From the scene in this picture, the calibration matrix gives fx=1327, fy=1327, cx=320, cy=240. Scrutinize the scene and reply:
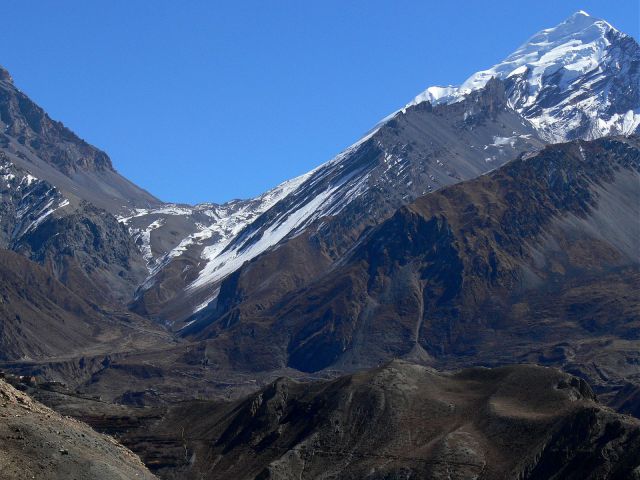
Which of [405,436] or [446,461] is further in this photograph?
[405,436]

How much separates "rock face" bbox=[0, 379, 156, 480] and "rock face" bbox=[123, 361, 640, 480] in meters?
55.0

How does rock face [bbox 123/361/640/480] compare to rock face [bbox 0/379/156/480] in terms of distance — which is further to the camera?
rock face [bbox 123/361/640/480]

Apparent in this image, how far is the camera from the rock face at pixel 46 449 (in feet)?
358

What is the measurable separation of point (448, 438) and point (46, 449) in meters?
74.8

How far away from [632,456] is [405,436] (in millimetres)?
44940

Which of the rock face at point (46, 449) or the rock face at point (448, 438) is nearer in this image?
the rock face at point (46, 449)

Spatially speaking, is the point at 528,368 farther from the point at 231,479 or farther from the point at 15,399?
the point at 15,399

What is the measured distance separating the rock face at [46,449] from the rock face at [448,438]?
2164 inches

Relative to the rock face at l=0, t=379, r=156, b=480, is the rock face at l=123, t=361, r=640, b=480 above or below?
above

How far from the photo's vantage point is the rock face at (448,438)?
160250mm

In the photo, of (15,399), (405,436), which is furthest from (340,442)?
(15,399)

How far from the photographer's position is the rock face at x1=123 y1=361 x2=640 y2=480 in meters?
160

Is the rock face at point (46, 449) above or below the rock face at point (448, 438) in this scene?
below

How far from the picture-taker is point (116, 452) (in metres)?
129
